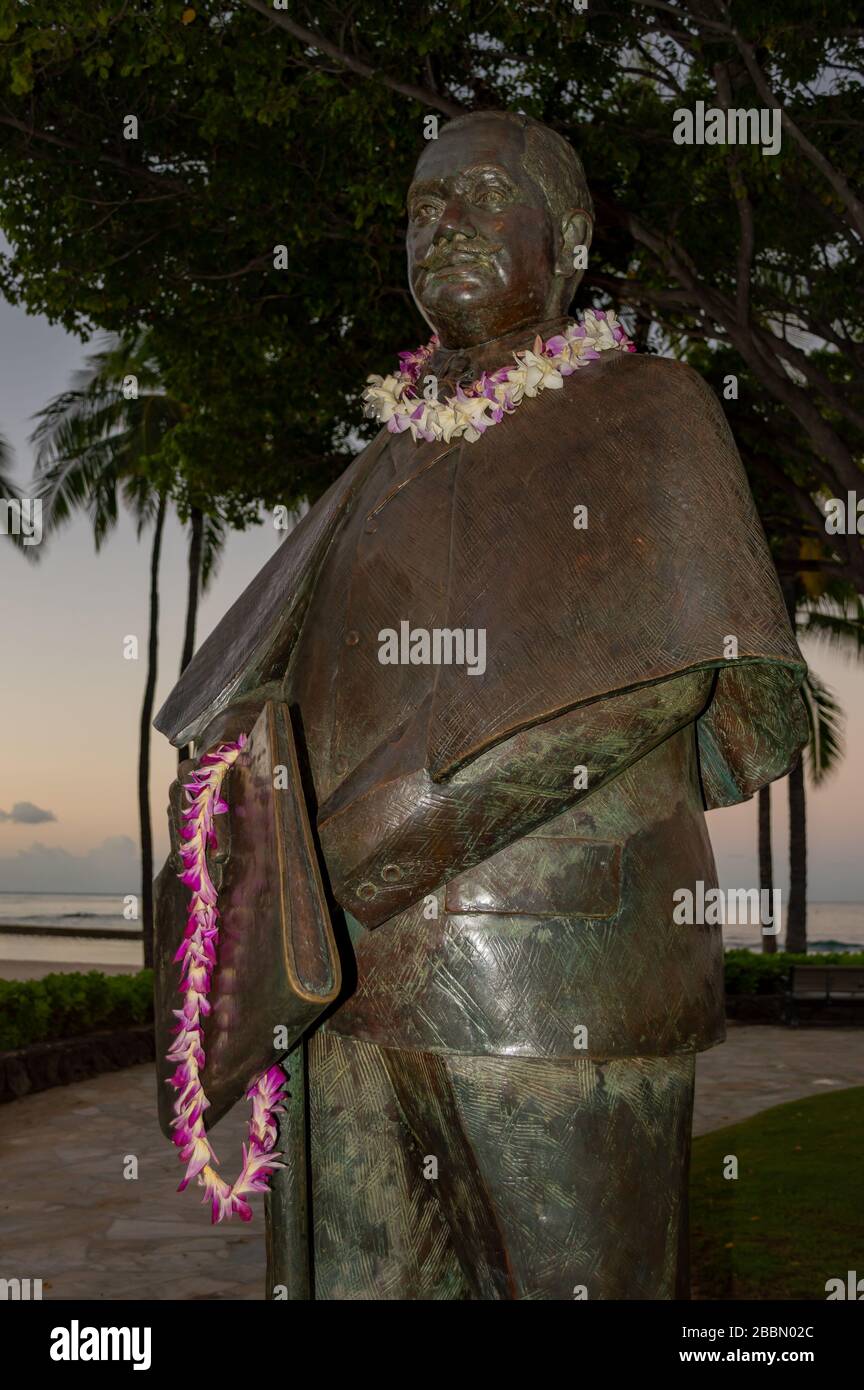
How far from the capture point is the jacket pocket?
6.79 ft

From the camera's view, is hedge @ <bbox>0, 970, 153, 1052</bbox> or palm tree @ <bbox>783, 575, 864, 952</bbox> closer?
hedge @ <bbox>0, 970, 153, 1052</bbox>

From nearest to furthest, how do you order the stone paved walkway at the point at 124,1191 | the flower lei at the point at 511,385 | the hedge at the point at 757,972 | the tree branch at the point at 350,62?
1. the flower lei at the point at 511,385
2. the stone paved walkway at the point at 124,1191
3. the tree branch at the point at 350,62
4. the hedge at the point at 757,972

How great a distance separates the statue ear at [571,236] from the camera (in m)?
2.36

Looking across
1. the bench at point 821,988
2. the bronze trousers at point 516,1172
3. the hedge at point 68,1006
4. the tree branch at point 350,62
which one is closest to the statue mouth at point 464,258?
the bronze trousers at point 516,1172

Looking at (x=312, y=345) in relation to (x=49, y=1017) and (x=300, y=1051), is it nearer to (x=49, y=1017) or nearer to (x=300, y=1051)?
(x=49, y=1017)

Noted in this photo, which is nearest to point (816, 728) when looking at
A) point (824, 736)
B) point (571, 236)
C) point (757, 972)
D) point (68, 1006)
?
point (824, 736)

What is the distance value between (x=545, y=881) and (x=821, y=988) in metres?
14.8

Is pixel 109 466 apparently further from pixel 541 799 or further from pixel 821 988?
pixel 541 799

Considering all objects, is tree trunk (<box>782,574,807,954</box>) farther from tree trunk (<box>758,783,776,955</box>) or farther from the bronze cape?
the bronze cape

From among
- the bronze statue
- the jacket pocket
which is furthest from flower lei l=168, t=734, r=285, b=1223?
the jacket pocket

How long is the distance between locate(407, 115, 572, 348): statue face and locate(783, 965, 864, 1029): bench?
1445cm

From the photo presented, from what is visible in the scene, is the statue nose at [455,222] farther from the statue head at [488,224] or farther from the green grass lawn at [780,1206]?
the green grass lawn at [780,1206]

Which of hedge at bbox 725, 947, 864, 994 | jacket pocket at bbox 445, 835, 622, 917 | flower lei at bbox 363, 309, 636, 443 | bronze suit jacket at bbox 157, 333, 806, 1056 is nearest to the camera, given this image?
bronze suit jacket at bbox 157, 333, 806, 1056

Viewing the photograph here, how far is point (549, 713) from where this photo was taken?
6.27 feet
